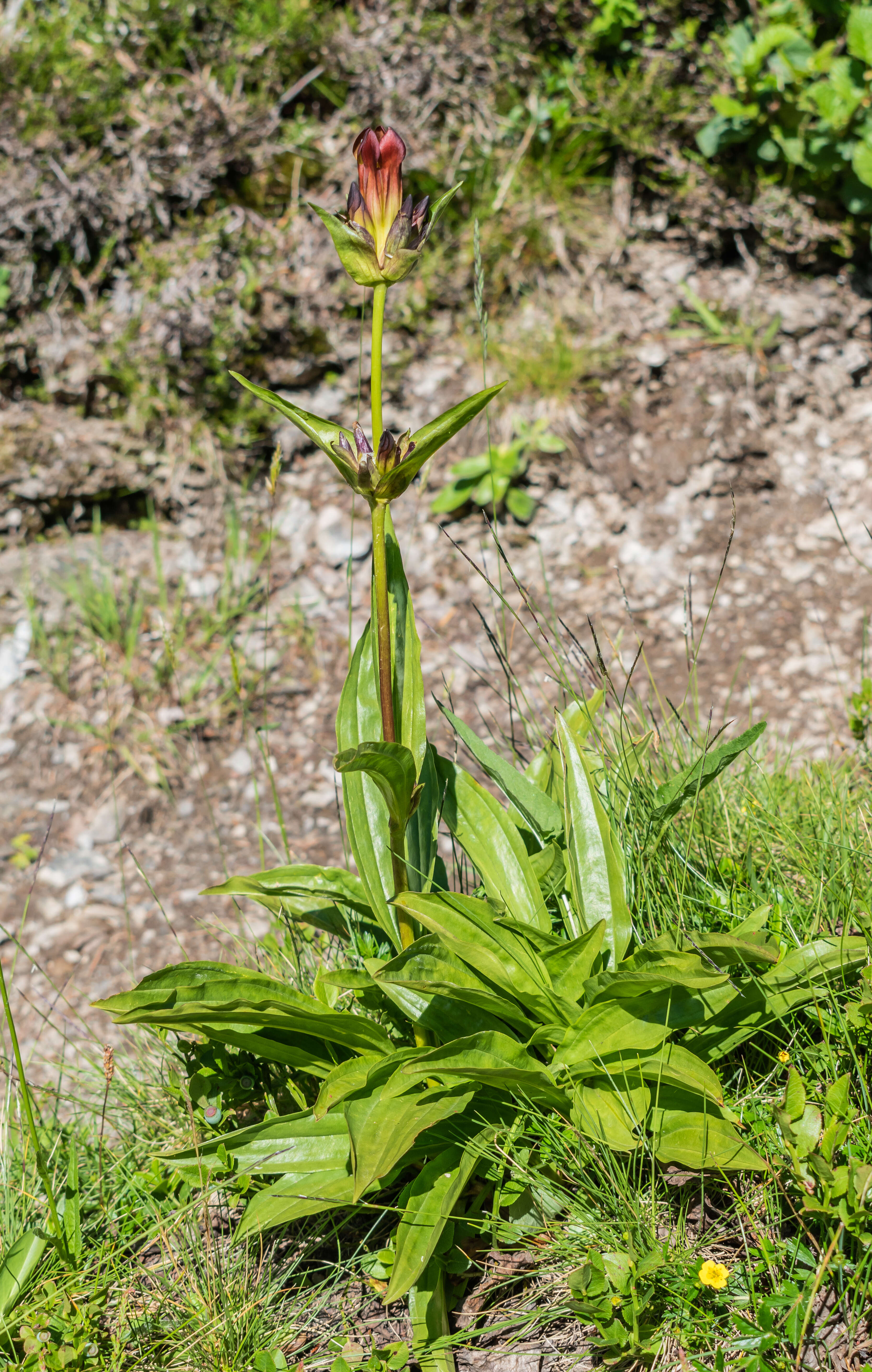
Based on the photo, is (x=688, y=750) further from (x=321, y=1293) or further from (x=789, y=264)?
(x=789, y=264)

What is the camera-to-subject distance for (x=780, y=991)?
5.51 feet

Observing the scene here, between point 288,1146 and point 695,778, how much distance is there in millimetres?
1017

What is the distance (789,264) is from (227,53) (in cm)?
285

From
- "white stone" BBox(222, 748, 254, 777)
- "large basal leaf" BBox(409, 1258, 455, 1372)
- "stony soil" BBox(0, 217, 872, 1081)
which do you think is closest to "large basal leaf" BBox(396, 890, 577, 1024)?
"large basal leaf" BBox(409, 1258, 455, 1372)

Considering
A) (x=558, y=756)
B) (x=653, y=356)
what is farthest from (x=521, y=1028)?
(x=653, y=356)

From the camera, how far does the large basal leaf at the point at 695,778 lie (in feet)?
5.66

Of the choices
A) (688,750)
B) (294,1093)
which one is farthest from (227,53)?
(294,1093)

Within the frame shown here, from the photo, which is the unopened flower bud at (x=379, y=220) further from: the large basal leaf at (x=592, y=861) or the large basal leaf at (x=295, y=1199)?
the large basal leaf at (x=295, y=1199)

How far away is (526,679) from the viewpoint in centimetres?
351

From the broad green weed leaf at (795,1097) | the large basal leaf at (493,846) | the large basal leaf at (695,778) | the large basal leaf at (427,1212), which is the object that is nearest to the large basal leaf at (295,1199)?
the large basal leaf at (427,1212)

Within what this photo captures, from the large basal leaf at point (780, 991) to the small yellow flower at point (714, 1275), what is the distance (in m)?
0.35

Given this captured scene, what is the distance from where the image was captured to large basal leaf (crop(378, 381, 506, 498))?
4.86 ft

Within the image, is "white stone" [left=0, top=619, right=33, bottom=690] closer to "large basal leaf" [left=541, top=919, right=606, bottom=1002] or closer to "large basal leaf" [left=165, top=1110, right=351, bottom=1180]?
"large basal leaf" [left=165, top=1110, right=351, bottom=1180]

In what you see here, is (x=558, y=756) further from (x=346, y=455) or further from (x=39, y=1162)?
(x=39, y=1162)
